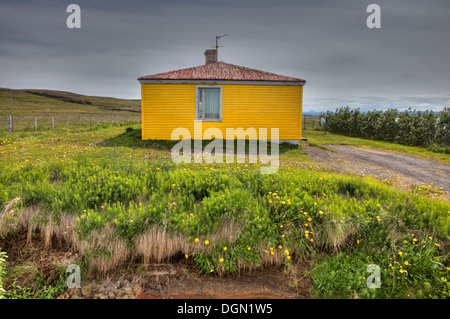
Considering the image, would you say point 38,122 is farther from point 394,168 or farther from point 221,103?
point 394,168

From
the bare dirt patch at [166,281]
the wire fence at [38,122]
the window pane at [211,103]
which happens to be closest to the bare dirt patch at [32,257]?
the bare dirt patch at [166,281]

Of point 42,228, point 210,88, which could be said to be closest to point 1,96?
point 210,88

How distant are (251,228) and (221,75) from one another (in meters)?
10.5

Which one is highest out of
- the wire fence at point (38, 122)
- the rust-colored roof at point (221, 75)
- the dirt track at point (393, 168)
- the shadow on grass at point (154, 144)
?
the rust-colored roof at point (221, 75)

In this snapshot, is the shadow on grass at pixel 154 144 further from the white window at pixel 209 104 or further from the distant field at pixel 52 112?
the distant field at pixel 52 112

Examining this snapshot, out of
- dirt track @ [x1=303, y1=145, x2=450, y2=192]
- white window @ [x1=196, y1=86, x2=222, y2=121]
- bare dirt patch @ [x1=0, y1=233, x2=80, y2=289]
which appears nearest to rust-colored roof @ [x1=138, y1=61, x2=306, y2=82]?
white window @ [x1=196, y1=86, x2=222, y2=121]

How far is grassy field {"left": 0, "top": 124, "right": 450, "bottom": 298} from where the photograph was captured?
4062 mm

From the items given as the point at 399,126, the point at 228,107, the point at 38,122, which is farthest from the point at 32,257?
the point at 38,122

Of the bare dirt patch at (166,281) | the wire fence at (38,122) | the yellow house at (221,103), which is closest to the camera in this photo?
the bare dirt patch at (166,281)

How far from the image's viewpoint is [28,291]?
12.5 ft

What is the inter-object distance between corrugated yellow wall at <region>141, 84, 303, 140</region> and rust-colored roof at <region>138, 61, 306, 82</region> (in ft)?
1.27

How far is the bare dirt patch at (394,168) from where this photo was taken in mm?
8141

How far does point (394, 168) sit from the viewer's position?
9.96 m
